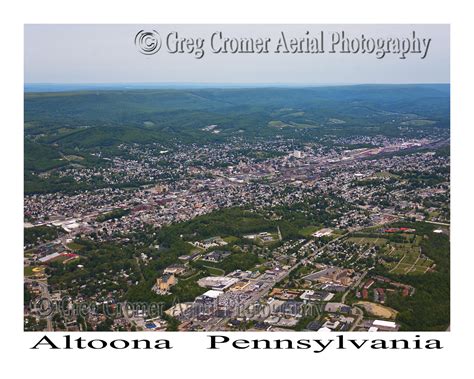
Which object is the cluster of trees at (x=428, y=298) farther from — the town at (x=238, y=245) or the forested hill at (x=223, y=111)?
the forested hill at (x=223, y=111)

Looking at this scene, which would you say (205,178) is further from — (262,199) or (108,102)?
(108,102)

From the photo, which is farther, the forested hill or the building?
the forested hill

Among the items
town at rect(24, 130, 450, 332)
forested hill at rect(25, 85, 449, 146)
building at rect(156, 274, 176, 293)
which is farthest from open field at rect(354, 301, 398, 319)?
forested hill at rect(25, 85, 449, 146)

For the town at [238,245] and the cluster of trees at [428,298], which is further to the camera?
the town at [238,245]

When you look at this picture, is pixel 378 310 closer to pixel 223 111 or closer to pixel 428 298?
pixel 428 298

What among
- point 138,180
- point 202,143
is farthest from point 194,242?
point 202,143

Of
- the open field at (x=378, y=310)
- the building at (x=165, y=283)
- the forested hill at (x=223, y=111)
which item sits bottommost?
the open field at (x=378, y=310)

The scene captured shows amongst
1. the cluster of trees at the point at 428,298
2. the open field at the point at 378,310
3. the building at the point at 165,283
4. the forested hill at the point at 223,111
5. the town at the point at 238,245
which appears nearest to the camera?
the cluster of trees at the point at 428,298

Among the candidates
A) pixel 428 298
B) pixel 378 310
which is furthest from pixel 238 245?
pixel 428 298

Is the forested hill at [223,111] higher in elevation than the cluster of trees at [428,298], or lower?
higher

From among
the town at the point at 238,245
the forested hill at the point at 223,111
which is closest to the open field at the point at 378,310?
the town at the point at 238,245

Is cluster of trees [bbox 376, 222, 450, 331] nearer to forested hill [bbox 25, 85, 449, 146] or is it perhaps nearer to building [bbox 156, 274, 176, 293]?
building [bbox 156, 274, 176, 293]
